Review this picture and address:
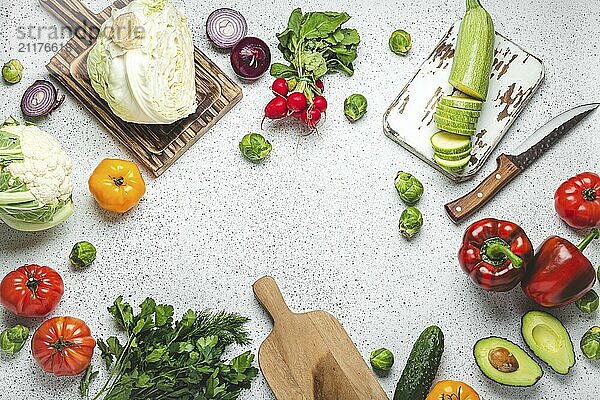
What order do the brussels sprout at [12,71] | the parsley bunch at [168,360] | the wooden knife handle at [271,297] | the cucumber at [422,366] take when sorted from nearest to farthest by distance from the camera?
the parsley bunch at [168,360]
the cucumber at [422,366]
the wooden knife handle at [271,297]
the brussels sprout at [12,71]

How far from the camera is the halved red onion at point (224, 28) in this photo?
9.84 feet

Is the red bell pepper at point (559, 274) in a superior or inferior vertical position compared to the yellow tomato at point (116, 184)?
superior

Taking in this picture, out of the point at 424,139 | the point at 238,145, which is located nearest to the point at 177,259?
the point at 238,145

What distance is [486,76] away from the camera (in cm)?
286

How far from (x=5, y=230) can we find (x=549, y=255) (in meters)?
1.73

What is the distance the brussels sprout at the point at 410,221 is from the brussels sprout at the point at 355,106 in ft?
1.18

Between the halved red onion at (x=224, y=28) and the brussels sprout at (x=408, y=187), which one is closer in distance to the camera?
the brussels sprout at (x=408, y=187)

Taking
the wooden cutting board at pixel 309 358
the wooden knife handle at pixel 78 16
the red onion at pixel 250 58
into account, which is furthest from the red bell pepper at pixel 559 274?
the wooden knife handle at pixel 78 16

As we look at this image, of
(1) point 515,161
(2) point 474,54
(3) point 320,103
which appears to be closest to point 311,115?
(3) point 320,103

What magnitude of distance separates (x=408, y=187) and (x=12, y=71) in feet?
4.50

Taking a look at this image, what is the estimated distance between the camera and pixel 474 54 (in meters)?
2.86

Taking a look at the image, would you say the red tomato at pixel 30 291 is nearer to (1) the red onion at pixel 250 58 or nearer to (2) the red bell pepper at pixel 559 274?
(1) the red onion at pixel 250 58

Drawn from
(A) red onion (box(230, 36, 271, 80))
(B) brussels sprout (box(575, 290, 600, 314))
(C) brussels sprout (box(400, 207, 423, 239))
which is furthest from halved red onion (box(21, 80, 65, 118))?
(B) brussels sprout (box(575, 290, 600, 314))

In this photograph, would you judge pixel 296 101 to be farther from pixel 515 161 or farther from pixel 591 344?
pixel 591 344
